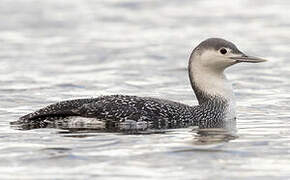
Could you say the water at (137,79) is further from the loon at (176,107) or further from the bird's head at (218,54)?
the bird's head at (218,54)

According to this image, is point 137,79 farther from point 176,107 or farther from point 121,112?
point 121,112

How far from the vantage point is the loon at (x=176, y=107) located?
12.1 meters

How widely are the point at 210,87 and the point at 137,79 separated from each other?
429 cm

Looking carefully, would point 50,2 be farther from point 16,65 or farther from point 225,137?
point 225,137

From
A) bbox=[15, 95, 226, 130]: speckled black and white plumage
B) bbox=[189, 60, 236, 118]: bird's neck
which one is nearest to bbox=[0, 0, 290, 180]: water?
bbox=[15, 95, 226, 130]: speckled black and white plumage

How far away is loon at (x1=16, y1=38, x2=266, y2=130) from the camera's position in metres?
12.1

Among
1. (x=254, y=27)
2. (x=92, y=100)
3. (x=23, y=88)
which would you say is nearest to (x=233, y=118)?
(x=92, y=100)

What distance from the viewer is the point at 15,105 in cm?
1452

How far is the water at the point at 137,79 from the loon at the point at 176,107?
0.21 metres

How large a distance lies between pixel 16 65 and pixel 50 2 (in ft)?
30.0

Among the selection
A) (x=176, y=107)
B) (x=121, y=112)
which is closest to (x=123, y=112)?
(x=121, y=112)

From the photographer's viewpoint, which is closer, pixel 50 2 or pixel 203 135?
pixel 203 135

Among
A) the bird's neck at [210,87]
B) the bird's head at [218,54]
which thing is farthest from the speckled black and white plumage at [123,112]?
the bird's head at [218,54]

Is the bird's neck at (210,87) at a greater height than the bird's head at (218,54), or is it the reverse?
the bird's head at (218,54)
